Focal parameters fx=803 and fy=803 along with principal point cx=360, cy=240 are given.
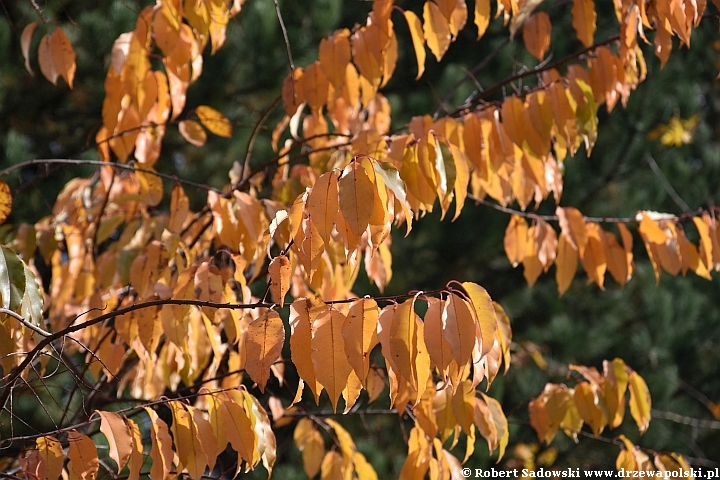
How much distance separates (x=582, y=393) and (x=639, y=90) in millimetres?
2647

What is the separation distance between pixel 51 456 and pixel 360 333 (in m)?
0.55

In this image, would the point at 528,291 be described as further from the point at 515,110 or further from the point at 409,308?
the point at 409,308

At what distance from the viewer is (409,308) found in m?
1.08

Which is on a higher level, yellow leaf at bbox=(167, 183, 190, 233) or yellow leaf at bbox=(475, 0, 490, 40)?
yellow leaf at bbox=(475, 0, 490, 40)

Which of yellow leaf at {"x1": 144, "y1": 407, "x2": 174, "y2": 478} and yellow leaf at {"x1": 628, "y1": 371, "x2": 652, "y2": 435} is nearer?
yellow leaf at {"x1": 144, "y1": 407, "x2": 174, "y2": 478}

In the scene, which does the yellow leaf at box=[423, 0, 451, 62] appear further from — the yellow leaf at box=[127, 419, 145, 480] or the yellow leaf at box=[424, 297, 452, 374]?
the yellow leaf at box=[127, 419, 145, 480]

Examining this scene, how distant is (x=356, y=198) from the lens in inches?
43.6

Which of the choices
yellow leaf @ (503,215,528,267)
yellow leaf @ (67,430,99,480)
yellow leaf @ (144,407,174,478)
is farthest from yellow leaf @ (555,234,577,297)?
yellow leaf @ (67,430,99,480)

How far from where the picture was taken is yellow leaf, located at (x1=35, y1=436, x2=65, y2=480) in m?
1.24

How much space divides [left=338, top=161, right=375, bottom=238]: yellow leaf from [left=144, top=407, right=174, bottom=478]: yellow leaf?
447 millimetres

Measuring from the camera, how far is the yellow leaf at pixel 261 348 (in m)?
1.13

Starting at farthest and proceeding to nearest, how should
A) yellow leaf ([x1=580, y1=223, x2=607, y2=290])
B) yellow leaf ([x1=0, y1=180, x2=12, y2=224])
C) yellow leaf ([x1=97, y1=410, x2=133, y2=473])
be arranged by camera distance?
yellow leaf ([x1=580, y1=223, x2=607, y2=290]) → yellow leaf ([x1=0, y1=180, x2=12, y2=224]) → yellow leaf ([x1=97, y1=410, x2=133, y2=473])

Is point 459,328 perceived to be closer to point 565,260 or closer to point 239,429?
point 239,429

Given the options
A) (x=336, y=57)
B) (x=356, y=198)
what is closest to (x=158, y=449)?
(x=356, y=198)
